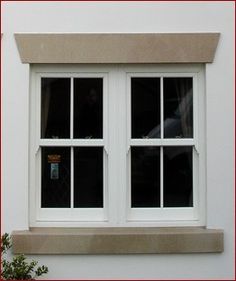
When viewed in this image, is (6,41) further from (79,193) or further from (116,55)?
(79,193)

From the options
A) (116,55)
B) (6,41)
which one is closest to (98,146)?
(116,55)

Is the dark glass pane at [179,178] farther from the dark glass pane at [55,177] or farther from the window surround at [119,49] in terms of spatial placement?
the dark glass pane at [55,177]

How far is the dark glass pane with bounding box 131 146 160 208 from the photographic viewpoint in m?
5.96

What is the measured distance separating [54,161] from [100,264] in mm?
1067

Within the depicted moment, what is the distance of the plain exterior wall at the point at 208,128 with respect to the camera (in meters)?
5.78

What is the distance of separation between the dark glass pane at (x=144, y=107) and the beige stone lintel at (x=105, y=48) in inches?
10.5

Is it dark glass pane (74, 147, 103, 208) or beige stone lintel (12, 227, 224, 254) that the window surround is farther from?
dark glass pane (74, 147, 103, 208)

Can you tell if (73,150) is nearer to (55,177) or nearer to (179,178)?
(55,177)

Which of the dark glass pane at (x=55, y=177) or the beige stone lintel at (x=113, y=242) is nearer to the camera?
the beige stone lintel at (x=113, y=242)

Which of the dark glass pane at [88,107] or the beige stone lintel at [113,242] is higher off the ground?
A: the dark glass pane at [88,107]

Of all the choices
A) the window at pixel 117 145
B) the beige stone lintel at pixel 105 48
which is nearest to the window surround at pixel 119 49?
the beige stone lintel at pixel 105 48

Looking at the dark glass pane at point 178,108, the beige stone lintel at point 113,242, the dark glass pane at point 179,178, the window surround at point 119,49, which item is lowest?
the beige stone lintel at point 113,242

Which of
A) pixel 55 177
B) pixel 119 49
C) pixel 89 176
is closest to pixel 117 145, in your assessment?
pixel 89 176

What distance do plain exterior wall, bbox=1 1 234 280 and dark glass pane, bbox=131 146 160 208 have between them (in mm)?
501
